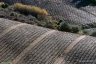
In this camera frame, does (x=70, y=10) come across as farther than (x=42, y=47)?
Yes

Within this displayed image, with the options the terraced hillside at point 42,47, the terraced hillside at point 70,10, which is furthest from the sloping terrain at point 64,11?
the terraced hillside at point 42,47

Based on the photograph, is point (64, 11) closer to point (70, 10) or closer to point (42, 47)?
point (70, 10)

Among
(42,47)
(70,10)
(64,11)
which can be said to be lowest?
(70,10)

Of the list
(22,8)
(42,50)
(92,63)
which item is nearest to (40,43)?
(42,50)

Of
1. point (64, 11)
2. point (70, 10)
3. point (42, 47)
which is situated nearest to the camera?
point (42, 47)

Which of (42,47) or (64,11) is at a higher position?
(42,47)

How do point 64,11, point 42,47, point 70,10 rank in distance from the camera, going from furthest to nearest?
1. point 70,10
2. point 64,11
3. point 42,47

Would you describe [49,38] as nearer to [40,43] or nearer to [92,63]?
[40,43]

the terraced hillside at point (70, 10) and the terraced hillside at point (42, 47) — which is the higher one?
the terraced hillside at point (42, 47)

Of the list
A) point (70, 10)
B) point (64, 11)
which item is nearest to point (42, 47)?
point (64, 11)

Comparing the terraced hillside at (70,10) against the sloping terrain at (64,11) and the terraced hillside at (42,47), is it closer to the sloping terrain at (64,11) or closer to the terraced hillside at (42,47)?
the sloping terrain at (64,11)

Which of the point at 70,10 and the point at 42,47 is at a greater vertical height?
the point at 42,47

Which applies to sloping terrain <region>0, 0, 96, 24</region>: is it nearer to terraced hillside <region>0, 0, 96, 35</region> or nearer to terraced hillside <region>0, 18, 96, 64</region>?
terraced hillside <region>0, 0, 96, 35</region>

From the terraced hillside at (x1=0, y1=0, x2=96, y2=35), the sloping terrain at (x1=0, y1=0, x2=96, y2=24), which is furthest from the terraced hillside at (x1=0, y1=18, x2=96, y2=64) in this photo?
the sloping terrain at (x1=0, y1=0, x2=96, y2=24)
